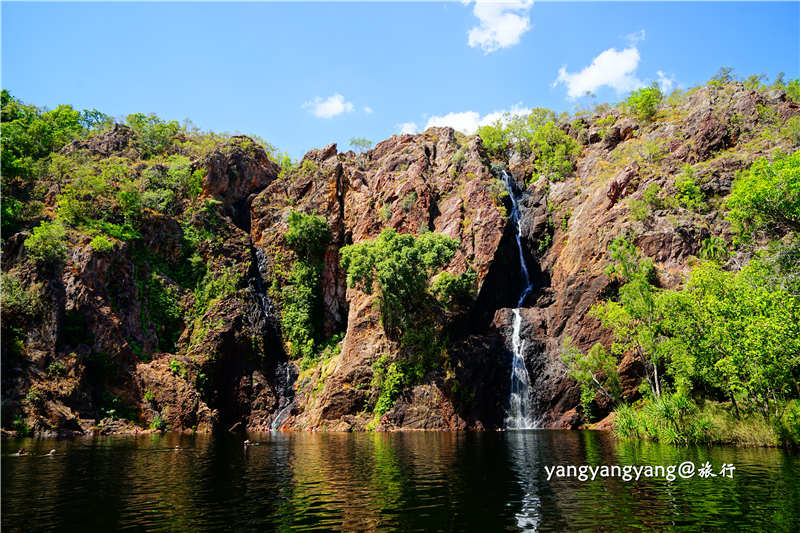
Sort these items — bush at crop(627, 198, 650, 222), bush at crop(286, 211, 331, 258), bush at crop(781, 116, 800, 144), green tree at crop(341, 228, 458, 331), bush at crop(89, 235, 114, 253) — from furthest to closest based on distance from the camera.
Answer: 1. bush at crop(286, 211, 331, 258)
2. bush at crop(89, 235, 114, 253)
3. bush at crop(627, 198, 650, 222)
4. green tree at crop(341, 228, 458, 331)
5. bush at crop(781, 116, 800, 144)

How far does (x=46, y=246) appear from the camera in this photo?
53.0 meters

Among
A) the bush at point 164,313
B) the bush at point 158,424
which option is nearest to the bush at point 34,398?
the bush at point 158,424

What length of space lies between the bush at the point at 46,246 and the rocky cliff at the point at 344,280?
1211 millimetres

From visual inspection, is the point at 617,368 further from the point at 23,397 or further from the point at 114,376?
the point at 23,397

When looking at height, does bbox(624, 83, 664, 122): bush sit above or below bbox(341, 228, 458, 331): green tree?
above

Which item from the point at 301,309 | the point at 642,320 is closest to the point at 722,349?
the point at 642,320

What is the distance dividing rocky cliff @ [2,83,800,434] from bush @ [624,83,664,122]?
6.41 ft

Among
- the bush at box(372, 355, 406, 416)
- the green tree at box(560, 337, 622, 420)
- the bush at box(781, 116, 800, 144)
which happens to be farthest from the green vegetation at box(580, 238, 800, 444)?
the bush at box(781, 116, 800, 144)

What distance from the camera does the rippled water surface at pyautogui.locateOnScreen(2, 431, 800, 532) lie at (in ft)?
43.4

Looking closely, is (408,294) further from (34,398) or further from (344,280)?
(34,398)

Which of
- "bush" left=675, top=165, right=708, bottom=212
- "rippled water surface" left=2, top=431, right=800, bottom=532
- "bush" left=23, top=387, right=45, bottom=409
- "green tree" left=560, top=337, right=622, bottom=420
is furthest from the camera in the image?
"bush" left=675, top=165, right=708, bottom=212

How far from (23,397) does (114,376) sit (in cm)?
933

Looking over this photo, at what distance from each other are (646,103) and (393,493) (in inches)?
3162

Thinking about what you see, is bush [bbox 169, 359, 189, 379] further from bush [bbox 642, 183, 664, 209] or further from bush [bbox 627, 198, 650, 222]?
bush [bbox 642, 183, 664, 209]
